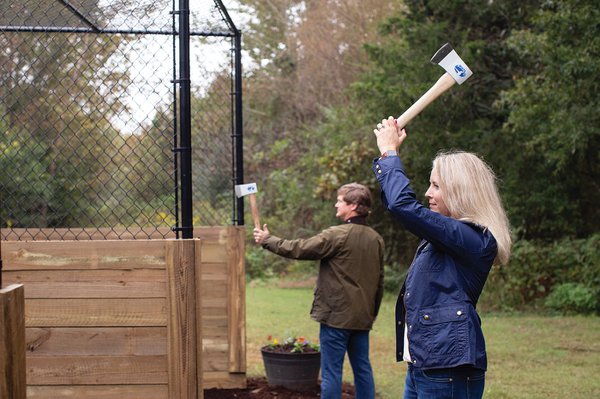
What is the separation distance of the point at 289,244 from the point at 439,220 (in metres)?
2.27

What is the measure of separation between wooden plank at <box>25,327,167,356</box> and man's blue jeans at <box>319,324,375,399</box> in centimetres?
152

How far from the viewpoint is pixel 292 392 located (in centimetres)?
608

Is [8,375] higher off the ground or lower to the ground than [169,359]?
higher

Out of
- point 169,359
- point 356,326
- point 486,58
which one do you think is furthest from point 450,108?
point 169,359

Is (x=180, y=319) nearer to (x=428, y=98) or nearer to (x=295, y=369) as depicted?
(x=428, y=98)

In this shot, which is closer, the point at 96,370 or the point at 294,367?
the point at 96,370

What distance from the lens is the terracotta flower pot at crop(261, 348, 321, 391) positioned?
241 inches

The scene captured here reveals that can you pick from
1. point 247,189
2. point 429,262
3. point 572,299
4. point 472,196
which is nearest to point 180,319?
point 429,262

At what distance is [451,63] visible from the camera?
320 cm

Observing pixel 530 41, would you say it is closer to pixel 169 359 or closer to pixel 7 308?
pixel 169 359

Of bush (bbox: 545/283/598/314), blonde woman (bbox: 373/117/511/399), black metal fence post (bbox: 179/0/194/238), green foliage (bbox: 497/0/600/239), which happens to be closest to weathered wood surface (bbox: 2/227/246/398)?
black metal fence post (bbox: 179/0/194/238)

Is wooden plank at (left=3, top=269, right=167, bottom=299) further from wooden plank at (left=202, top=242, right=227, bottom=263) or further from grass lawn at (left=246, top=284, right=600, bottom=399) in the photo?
grass lawn at (left=246, top=284, right=600, bottom=399)

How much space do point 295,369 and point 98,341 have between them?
254 centimetres

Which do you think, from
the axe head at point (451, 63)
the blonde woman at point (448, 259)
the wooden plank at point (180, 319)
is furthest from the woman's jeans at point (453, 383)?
the wooden plank at point (180, 319)
